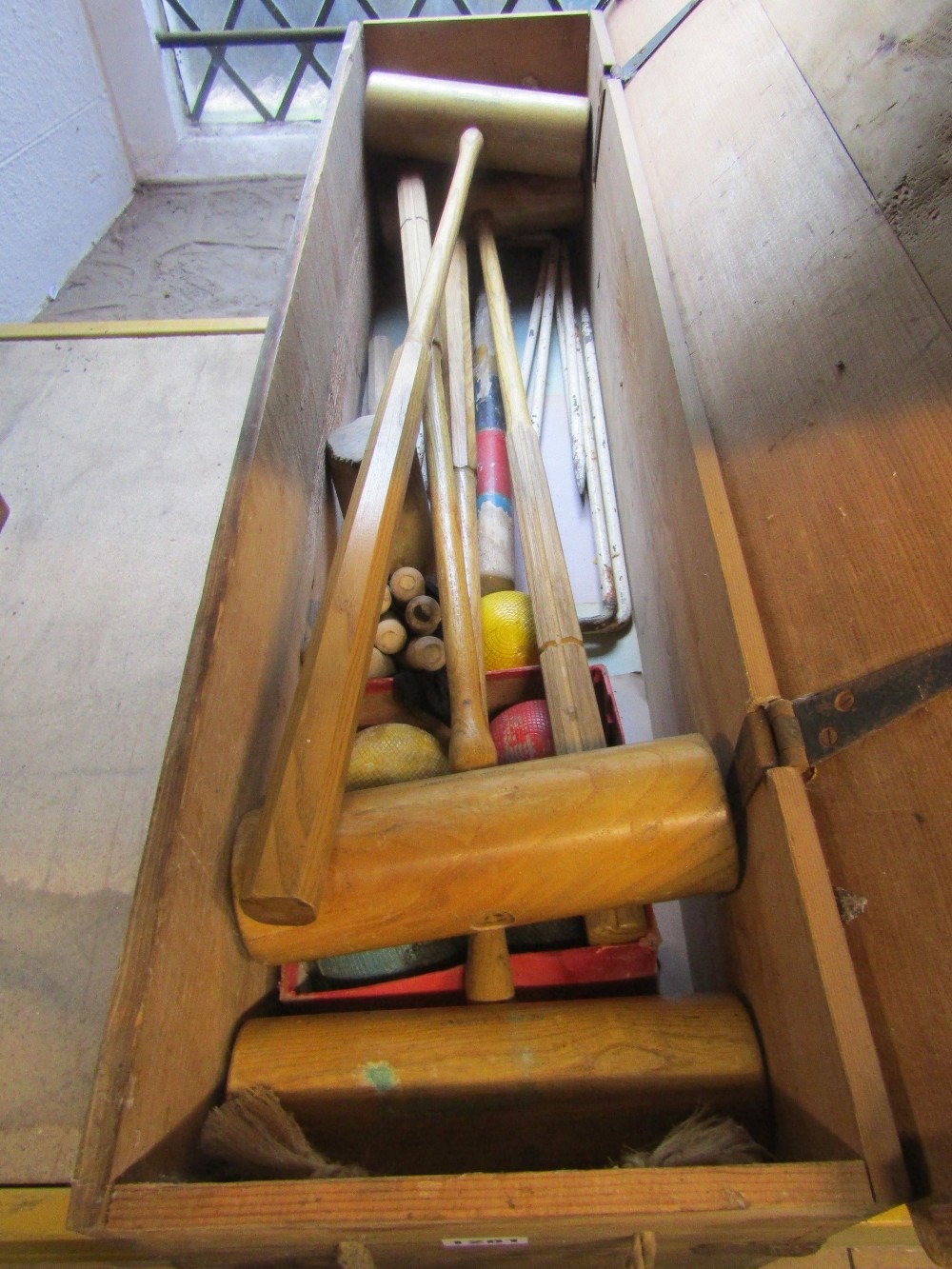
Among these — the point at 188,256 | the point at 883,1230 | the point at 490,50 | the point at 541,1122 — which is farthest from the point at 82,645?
the point at 490,50

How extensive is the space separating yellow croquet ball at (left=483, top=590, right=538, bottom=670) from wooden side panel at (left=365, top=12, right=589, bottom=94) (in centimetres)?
168

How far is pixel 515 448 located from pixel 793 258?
0.54 m

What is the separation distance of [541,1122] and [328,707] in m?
0.46

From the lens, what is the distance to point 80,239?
2398 millimetres

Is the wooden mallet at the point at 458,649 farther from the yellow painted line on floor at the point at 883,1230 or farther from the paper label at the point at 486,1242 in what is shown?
the yellow painted line on floor at the point at 883,1230

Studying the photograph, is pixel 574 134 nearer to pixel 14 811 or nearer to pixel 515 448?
pixel 515 448

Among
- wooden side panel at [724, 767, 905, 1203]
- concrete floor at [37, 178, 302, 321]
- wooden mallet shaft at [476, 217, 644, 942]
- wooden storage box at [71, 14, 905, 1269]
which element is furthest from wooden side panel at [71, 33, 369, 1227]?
concrete floor at [37, 178, 302, 321]

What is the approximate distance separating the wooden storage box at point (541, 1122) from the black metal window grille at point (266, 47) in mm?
2176

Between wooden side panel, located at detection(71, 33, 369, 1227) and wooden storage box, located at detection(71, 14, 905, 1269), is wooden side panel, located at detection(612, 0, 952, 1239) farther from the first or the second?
wooden side panel, located at detection(71, 33, 369, 1227)

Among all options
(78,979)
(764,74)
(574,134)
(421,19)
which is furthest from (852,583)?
(421,19)

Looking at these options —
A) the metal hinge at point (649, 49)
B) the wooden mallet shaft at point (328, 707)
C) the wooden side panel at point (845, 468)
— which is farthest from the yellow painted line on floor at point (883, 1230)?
the metal hinge at point (649, 49)

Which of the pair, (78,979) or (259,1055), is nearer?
(259,1055)

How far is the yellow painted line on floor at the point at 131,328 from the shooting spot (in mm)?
2027

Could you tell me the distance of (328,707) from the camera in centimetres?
75
